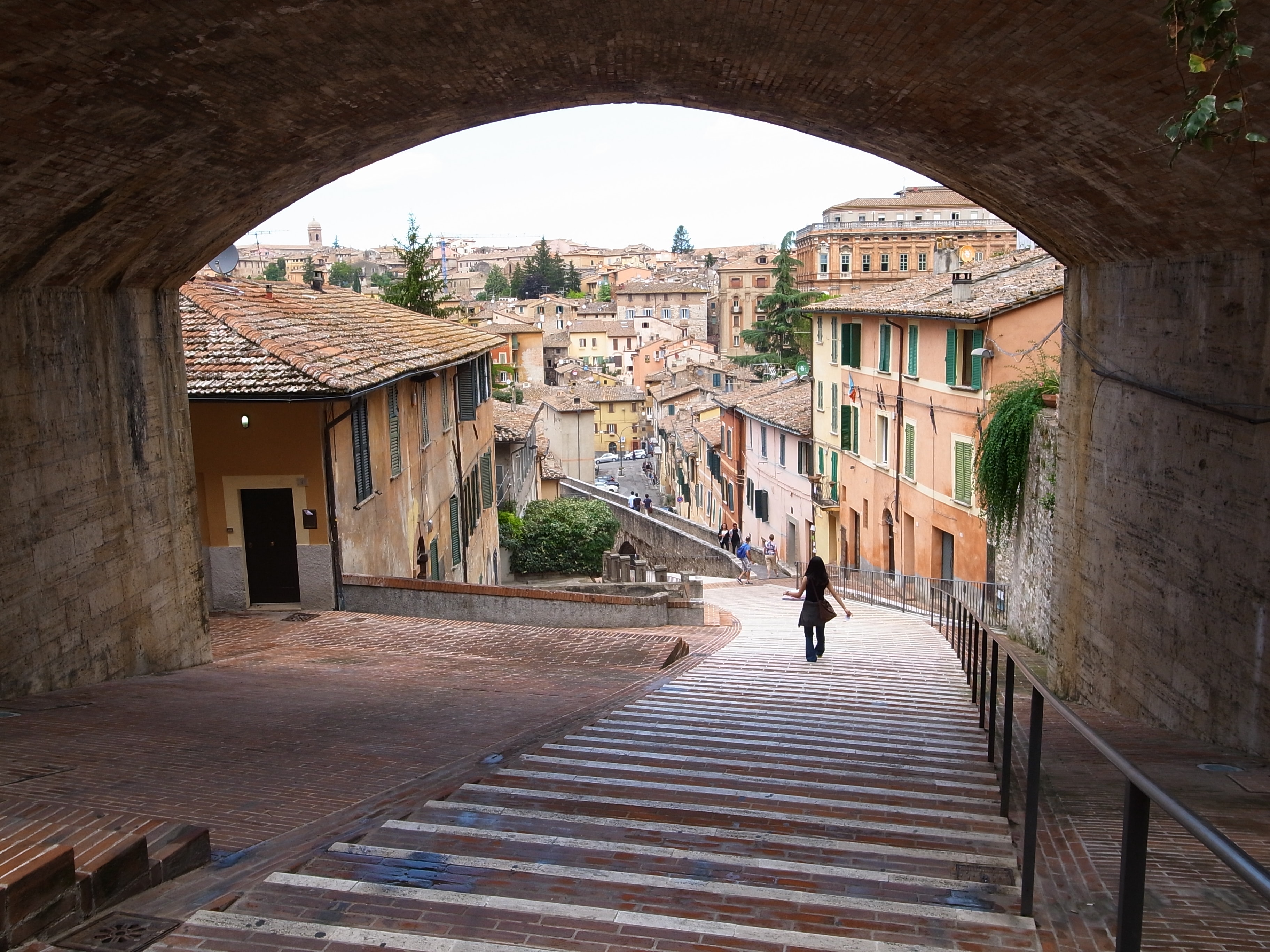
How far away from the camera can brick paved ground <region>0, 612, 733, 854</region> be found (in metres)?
6.19

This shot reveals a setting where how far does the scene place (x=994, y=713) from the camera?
6.73m

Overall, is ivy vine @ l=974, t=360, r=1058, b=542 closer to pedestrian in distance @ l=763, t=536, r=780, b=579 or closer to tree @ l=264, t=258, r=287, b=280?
pedestrian in distance @ l=763, t=536, r=780, b=579

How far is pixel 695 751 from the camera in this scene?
736cm

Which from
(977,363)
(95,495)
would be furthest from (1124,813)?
(977,363)

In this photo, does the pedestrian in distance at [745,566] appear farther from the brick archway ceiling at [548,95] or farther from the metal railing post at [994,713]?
the metal railing post at [994,713]

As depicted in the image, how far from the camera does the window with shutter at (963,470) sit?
2509cm

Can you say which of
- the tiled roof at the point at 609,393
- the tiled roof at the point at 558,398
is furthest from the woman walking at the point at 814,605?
the tiled roof at the point at 609,393

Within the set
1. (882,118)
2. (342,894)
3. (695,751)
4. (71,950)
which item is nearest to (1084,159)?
(882,118)

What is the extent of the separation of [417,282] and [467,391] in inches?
675

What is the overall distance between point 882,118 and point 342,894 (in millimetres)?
7543

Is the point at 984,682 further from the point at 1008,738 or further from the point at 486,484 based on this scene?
the point at 486,484

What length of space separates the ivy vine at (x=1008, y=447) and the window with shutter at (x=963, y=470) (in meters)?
6.03

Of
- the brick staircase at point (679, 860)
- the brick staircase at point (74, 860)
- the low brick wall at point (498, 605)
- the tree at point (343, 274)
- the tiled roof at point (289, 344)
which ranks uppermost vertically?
the tree at point (343, 274)

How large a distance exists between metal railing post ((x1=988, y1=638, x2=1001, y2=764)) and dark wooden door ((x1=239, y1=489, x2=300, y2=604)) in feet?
34.5
